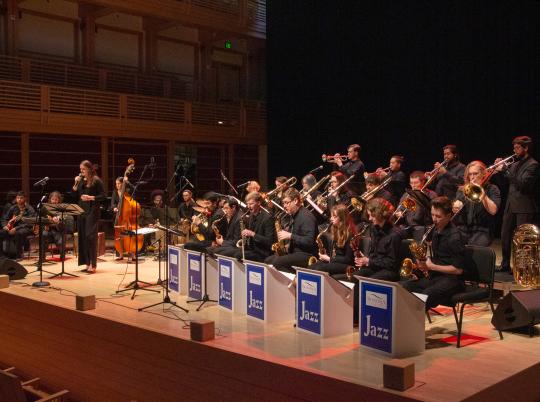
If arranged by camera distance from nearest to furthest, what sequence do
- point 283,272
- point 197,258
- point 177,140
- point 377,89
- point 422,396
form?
point 422,396, point 283,272, point 197,258, point 377,89, point 177,140

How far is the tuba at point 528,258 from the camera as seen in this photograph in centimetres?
543

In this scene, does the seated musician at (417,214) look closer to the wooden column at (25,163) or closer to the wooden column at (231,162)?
the wooden column at (25,163)

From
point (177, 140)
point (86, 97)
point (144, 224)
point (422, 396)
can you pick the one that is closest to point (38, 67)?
point (86, 97)

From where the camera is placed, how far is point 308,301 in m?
5.07

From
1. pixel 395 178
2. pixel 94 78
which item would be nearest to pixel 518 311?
pixel 395 178

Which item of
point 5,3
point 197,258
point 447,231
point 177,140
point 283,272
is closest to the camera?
point 447,231

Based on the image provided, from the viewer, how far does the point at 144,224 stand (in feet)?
31.2

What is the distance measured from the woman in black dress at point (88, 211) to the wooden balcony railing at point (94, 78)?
5304mm

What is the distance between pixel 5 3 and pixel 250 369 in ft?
35.5

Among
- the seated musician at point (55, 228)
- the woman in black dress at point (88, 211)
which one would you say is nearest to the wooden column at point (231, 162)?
the seated musician at point (55, 228)

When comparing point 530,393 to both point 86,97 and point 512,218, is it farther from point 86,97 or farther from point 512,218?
point 86,97

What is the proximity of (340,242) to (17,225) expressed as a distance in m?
5.68

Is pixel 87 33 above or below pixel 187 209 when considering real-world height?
above

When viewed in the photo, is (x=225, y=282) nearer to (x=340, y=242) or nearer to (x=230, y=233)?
(x=340, y=242)
